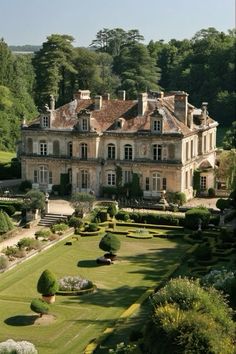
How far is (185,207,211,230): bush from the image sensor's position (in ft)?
157

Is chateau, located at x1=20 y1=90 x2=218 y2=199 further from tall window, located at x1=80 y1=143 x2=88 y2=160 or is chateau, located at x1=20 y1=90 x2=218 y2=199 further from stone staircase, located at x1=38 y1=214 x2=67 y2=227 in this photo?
stone staircase, located at x1=38 y1=214 x2=67 y2=227

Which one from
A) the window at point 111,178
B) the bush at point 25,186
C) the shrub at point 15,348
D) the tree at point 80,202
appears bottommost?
the shrub at point 15,348

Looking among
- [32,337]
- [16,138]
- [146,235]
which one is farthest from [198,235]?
[16,138]

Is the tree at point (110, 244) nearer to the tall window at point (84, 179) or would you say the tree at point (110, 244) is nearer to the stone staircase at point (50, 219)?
the stone staircase at point (50, 219)

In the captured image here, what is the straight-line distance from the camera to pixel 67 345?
27.9 m

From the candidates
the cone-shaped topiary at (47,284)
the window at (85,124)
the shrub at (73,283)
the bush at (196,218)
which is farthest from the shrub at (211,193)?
the cone-shaped topiary at (47,284)

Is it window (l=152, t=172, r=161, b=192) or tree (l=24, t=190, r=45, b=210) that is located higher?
window (l=152, t=172, r=161, b=192)

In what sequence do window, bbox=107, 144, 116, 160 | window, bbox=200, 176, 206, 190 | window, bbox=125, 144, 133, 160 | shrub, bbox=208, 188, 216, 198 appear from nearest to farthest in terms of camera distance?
window, bbox=125, 144, 133, 160
window, bbox=107, 144, 116, 160
shrub, bbox=208, 188, 216, 198
window, bbox=200, 176, 206, 190

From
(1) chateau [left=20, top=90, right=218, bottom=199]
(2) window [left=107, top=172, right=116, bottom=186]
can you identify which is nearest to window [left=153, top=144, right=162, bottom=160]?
(1) chateau [left=20, top=90, right=218, bottom=199]

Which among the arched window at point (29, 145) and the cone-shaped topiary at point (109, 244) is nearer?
the cone-shaped topiary at point (109, 244)

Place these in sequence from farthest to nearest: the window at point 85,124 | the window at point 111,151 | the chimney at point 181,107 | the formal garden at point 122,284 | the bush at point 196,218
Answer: the window at point 111,151, the window at point 85,124, the chimney at point 181,107, the bush at point 196,218, the formal garden at point 122,284

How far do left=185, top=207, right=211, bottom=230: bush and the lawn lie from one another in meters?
Result: 2.71

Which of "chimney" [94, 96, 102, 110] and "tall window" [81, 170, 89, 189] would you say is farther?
"chimney" [94, 96, 102, 110]

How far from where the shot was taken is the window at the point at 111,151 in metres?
57.0
